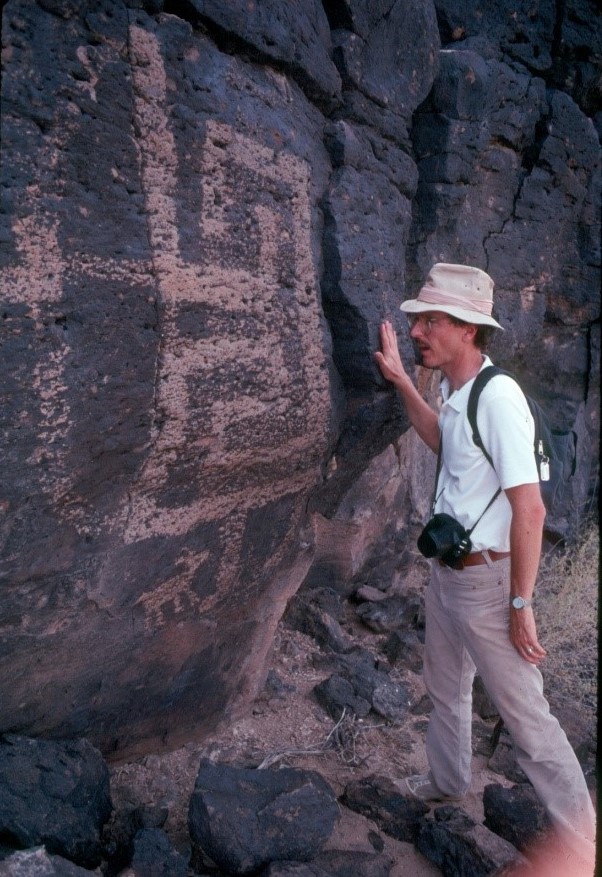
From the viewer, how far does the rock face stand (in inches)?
73.0

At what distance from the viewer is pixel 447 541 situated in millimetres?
2389

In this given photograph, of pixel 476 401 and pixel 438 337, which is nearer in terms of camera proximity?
pixel 476 401

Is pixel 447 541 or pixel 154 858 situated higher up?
pixel 447 541

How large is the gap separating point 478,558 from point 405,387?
2.55 ft

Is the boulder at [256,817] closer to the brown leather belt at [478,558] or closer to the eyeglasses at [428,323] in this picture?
the brown leather belt at [478,558]

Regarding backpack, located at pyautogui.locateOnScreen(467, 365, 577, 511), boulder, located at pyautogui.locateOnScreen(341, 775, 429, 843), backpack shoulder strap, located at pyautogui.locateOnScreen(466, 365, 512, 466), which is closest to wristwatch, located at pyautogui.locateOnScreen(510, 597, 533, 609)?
backpack, located at pyautogui.locateOnScreen(467, 365, 577, 511)

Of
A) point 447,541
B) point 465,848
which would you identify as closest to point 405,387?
point 447,541

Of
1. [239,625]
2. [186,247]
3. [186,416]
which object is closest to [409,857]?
[239,625]

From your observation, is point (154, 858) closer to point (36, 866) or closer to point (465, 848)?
point (36, 866)

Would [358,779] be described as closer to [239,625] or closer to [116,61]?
[239,625]

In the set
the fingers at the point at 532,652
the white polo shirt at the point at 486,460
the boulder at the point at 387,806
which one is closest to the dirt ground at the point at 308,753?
the boulder at the point at 387,806

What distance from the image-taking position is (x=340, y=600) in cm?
438

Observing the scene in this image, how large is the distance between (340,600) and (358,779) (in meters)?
1.58

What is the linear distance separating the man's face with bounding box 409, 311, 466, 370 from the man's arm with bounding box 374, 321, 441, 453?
231mm
